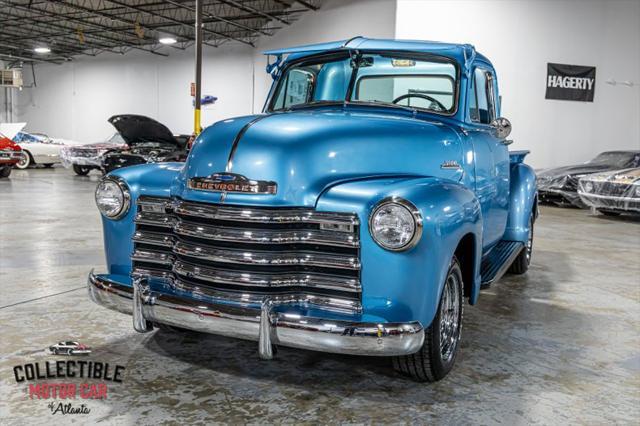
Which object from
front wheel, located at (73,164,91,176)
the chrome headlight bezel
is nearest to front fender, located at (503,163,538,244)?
the chrome headlight bezel

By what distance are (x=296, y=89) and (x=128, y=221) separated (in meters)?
1.63

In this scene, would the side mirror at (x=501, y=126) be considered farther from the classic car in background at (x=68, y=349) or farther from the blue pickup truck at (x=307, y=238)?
the classic car in background at (x=68, y=349)

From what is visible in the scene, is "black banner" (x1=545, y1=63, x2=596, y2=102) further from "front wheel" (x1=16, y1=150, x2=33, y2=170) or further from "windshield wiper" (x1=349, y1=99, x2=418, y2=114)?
"front wheel" (x1=16, y1=150, x2=33, y2=170)

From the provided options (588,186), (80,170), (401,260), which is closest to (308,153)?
(401,260)

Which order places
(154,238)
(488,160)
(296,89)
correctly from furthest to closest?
(296,89), (488,160), (154,238)

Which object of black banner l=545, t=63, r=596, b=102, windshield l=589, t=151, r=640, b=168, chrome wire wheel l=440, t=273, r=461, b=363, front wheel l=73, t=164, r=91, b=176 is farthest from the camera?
front wheel l=73, t=164, r=91, b=176

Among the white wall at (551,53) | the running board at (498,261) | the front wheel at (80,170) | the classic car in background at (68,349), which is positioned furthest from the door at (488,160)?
the front wheel at (80,170)

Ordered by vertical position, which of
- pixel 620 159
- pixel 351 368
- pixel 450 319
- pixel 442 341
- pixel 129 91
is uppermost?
pixel 129 91

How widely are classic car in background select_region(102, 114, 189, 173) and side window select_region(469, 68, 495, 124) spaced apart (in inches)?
362

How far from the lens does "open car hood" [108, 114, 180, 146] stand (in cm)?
1221

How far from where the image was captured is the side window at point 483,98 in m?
4.00

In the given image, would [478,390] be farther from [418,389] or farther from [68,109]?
[68,109]

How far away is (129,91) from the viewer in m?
27.9

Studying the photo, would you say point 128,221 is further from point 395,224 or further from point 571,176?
point 571,176
